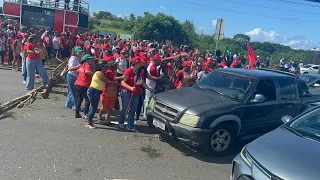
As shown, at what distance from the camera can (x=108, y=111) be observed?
7926 millimetres

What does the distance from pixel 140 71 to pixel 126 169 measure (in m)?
2.75

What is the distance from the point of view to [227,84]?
713 centimetres

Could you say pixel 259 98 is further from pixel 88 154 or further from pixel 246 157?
pixel 88 154

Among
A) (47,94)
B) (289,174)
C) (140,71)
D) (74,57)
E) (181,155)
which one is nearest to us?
(289,174)

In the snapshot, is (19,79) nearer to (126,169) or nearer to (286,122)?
(126,169)

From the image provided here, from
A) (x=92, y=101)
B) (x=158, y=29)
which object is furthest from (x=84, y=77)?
(x=158, y=29)

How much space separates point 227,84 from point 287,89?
147 centimetres

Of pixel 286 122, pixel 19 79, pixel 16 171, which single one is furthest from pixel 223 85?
A: pixel 19 79

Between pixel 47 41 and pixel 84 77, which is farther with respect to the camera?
pixel 47 41

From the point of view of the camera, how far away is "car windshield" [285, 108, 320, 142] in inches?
174

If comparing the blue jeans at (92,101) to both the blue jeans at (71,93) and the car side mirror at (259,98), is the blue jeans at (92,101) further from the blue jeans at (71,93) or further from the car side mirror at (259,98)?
the car side mirror at (259,98)

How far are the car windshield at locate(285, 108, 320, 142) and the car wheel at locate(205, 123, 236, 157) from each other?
1632 millimetres

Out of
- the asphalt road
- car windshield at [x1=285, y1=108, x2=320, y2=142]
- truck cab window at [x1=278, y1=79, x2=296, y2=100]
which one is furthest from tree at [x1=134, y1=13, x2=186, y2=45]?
car windshield at [x1=285, y1=108, x2=320, y2=142]

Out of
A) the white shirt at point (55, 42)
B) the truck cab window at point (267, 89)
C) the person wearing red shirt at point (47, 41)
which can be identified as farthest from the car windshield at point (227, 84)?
the white shirt at point (55, 42)
